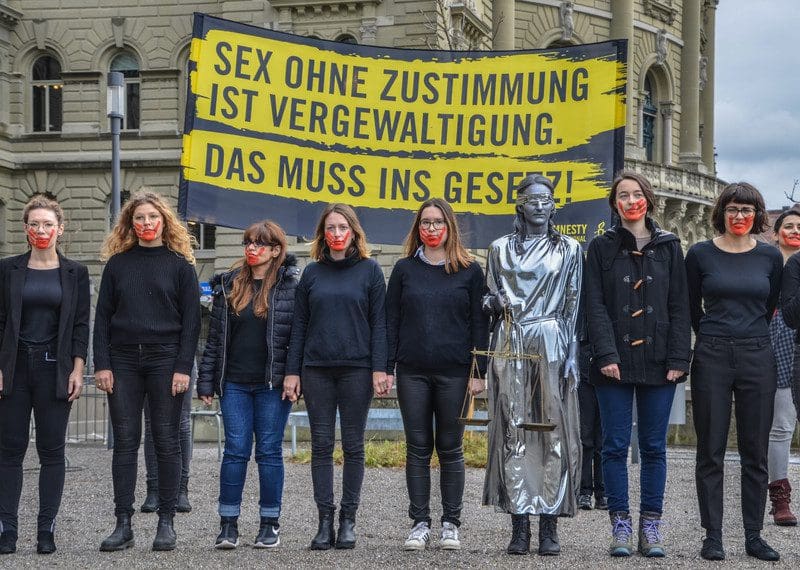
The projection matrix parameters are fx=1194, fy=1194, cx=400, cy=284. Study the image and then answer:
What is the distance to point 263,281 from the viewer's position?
7.56 metres

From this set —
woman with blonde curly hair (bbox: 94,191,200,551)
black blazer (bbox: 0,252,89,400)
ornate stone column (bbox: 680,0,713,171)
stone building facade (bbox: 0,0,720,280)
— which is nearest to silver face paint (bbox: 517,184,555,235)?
woman with blonde curly hair (bbox: 94,191,200,551)

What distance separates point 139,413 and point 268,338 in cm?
90

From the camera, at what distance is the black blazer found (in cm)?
717

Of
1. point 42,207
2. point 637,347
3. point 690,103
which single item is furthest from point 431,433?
point 690,103

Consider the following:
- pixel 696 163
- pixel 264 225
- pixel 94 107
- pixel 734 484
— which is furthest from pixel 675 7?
pixel 264 225

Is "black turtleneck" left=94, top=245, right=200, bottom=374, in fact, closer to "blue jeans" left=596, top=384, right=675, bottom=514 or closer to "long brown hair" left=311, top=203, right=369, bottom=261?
"long brown hair" left=311, top=203, right=369, bottom=261

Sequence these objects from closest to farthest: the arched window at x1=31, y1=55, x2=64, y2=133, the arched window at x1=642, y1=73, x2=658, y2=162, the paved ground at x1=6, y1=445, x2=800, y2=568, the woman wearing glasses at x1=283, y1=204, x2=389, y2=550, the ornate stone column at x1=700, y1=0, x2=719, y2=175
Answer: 1. the paved ground at x1=6, y1=445, x2=800, y2=568
2. the woman wearing glasses at x1=283, y1=204, x2=389, y2=550
3. the arched window at x1=31, y1=55, x2=64, y2=133
4. the arched window at x1=642, y1=73, x2=658, y2=162
5. the ornate stone column at x1=700, y1=0, x2=719, y2=175

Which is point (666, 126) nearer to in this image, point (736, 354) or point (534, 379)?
point (736, 354)

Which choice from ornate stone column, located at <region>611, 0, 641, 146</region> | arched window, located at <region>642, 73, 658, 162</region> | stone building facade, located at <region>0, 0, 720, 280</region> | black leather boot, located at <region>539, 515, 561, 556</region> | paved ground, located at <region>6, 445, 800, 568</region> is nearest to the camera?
paved ground, located at <region>6, 445, 800, 568</region>

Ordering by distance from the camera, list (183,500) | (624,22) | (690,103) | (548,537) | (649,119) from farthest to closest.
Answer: (690,103)
(649,119)
(624,22)
(183,500)
(548,537)

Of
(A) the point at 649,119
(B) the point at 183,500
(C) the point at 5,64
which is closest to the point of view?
(B) the point at 183,500

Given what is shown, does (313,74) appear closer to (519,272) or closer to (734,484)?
(519,272)

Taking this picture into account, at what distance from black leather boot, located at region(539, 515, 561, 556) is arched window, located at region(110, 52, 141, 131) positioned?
30.1 m

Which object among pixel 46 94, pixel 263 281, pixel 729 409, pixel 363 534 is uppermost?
pixel 46 94
